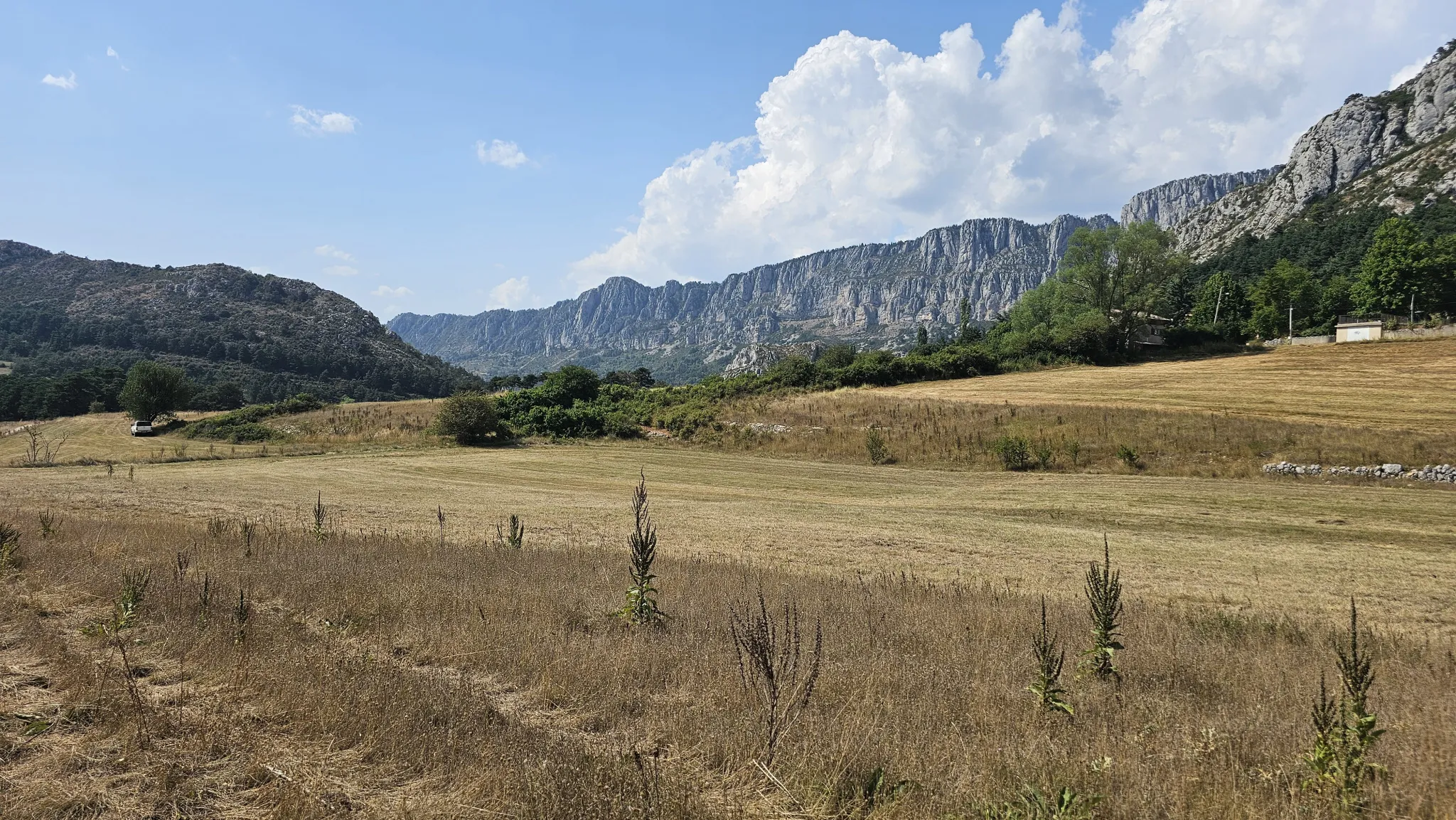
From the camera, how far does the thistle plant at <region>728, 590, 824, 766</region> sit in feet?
15.3

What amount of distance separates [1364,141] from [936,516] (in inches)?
9650

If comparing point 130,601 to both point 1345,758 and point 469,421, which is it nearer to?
point 1345,758

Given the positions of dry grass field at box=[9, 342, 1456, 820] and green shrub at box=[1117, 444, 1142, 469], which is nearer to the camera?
dry grass field at box=[9, 342, 1456, 820]

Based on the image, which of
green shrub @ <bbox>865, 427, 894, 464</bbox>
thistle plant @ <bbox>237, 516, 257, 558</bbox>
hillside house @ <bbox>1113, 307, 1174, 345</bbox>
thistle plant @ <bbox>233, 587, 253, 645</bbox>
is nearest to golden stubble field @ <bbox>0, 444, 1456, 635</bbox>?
green shrub @ <bbox>865, 427, 894, 464</bbox>

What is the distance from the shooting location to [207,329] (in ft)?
470

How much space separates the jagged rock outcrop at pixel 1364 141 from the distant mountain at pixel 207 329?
205 metres

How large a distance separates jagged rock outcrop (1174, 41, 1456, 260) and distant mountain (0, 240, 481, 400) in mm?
204649

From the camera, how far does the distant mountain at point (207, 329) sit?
129 metres

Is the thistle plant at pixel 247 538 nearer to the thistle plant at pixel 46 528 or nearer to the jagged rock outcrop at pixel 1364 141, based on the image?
the thistle plant at pixel 46 528

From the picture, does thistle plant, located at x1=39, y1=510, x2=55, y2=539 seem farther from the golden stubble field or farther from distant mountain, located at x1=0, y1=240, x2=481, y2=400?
distant mountain, located at x1=0, y1=240, x2=481, y2=400

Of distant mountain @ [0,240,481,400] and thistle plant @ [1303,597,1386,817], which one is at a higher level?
distant mountain @ [0,240,481,400]

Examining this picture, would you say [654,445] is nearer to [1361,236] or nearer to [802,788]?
[802,788]

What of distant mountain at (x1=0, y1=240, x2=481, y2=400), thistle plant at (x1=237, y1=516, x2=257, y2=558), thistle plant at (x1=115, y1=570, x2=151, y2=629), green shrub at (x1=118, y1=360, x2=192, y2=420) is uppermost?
distant mountain at (x1=0, y1=240, x2=481, y2=400)

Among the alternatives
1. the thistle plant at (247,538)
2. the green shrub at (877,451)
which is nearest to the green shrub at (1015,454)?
the green shrub at (877,451)
